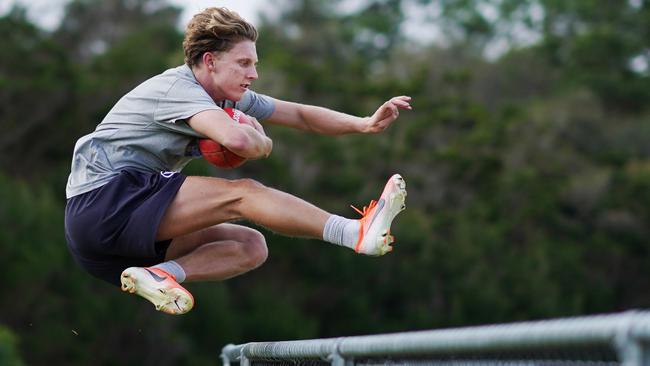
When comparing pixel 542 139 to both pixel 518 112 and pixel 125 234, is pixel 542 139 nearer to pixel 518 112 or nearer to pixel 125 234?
pixel 518 112

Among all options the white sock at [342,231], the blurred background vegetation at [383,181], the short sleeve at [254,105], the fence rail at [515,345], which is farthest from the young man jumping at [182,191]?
the blurred background vegetation at [383,181]

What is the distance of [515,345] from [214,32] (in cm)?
323

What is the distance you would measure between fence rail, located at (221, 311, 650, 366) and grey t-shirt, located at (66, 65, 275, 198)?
5.39 ft

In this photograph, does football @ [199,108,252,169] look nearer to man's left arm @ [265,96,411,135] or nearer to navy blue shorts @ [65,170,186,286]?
navy blue shorts @ [65,170,186,286]

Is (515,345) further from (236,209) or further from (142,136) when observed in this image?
(142,136)

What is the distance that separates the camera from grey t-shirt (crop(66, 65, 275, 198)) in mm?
6273

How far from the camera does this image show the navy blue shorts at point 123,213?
6234 mm

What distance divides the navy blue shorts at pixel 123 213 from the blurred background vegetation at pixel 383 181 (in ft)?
88.9

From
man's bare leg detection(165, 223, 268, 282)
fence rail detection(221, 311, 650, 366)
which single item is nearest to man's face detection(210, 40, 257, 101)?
man's bare leg detection(165, 223, 268, 282)

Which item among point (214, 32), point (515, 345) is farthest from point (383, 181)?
point (515, 345)

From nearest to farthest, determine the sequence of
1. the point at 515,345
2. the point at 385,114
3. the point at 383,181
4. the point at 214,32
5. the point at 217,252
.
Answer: the point at 515,345 → the point at 214,32 → the point at 385,114 → the point at 217,252 → the point at 383,181

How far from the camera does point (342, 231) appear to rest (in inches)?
233

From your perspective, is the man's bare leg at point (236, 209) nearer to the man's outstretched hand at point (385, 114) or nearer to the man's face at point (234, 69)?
the man's face at point (234, 69)

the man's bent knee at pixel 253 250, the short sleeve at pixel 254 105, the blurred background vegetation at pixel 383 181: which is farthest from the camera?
the blurred background vegetation at pixel 383 181
